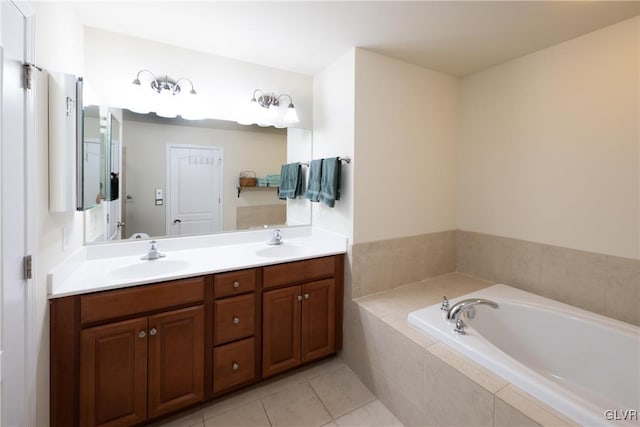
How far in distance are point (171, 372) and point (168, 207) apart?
1075 mm

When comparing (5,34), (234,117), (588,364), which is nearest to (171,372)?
(5,34)

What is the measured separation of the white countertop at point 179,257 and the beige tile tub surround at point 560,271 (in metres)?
1.31

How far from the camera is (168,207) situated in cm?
202

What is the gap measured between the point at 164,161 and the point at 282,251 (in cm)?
108

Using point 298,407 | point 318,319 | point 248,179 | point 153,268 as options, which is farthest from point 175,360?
point 248,179

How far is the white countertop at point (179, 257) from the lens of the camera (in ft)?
4.60

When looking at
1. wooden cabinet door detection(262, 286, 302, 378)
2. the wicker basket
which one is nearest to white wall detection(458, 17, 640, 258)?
wooden cabinet door detection(262, 286, 302, 378)

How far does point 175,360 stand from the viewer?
61.0 inches

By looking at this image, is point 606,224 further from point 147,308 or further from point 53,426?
point 53,426

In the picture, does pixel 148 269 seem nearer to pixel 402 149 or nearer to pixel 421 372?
pixel 421 372

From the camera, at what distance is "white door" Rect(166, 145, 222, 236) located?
2.03 metres

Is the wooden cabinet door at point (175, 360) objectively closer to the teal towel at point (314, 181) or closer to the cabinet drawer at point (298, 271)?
the cabinet drawer at point (298, 271)

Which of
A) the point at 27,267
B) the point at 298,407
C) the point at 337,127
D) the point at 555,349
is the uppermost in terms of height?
the point at 337,127

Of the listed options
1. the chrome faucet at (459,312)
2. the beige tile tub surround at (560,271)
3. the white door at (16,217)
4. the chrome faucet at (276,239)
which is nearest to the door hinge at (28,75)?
the white door at (16,217)
